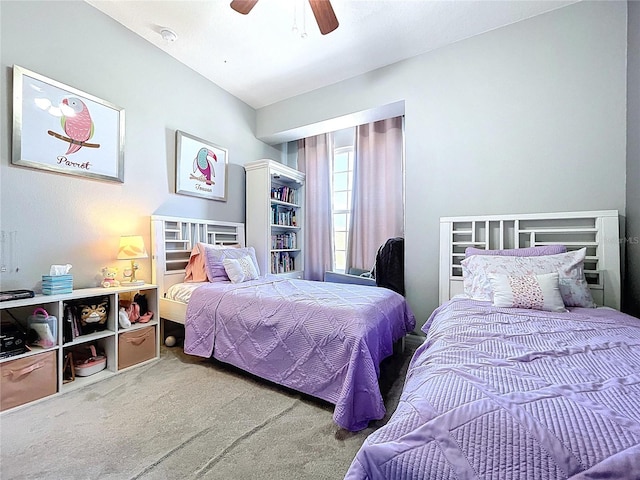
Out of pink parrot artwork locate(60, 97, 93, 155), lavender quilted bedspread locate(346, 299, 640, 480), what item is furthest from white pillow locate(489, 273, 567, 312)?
pink parrot artwork locate(60, 97, 93, 155)

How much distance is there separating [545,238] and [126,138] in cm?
365

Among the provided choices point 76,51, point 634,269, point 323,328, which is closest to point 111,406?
point 323,328

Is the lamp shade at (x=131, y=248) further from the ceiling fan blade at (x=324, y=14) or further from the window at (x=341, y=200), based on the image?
the window at (x=341, y=200)

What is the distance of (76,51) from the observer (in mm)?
2131

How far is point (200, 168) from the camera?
307 cm

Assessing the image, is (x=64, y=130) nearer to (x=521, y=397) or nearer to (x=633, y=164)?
(x=521, y=397)

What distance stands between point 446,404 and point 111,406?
1924 mm

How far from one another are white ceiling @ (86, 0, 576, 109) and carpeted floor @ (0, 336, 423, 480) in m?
2.86

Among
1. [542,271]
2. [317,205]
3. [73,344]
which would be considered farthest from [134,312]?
[542,271]

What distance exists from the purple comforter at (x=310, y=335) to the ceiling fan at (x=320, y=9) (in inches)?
75.1

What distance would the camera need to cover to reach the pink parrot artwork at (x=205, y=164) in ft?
9.97

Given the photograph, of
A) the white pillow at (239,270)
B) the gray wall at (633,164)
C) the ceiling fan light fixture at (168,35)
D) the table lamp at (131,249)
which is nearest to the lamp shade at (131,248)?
the table lamp at (131,249)

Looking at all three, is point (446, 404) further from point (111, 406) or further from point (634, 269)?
point (634, 269)

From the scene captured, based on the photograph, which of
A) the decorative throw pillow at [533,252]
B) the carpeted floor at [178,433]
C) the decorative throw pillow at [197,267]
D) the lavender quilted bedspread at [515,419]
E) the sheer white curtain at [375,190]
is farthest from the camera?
the sheer white curtain at [375,190]
